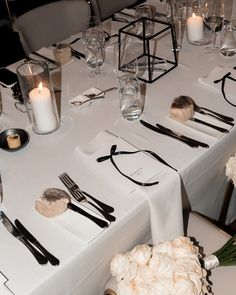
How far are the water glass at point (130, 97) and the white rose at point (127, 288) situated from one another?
20.8 inches

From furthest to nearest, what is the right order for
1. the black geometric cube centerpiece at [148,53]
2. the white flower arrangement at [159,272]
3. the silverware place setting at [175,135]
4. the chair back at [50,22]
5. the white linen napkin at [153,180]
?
the chair back at [50,22] → the black geometric cube centerpiece at [148,53] → the silverware place setting at [175,135] → the white linen napkin at [153,180] → the white flower arrangement at [159,272]

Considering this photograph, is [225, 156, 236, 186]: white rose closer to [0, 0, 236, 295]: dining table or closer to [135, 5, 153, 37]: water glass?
[0, 0, 236, 295]: dining table

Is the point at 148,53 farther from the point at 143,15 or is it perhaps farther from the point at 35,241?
the point at 35,241

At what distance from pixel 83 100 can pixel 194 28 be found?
60 cm

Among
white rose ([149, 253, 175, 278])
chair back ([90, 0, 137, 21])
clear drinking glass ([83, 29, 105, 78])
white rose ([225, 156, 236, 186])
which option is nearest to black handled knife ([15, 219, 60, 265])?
white rose ([149, 253, 175, 278])

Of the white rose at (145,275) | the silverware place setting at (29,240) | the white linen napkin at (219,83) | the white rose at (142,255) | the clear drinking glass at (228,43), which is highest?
the clear drinking glass at (228,43)

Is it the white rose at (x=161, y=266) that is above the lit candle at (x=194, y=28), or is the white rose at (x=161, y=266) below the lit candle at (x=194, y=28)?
below

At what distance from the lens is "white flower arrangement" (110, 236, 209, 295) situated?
979 mm

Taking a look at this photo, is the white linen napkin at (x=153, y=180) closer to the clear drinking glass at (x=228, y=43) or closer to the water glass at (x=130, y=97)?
the water glass at (x=130, y=97)

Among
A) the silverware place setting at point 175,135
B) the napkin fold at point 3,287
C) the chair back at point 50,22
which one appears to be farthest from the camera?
the chair back at point 50,22

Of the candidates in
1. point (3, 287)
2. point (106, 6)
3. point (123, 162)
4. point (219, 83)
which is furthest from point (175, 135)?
point (106, 6)

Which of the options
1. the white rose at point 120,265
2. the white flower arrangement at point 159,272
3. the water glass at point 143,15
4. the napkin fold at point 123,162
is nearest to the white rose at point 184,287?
the white flower arrangement at point 159,272

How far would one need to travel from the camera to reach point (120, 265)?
1.01 meters

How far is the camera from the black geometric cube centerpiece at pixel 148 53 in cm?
151
